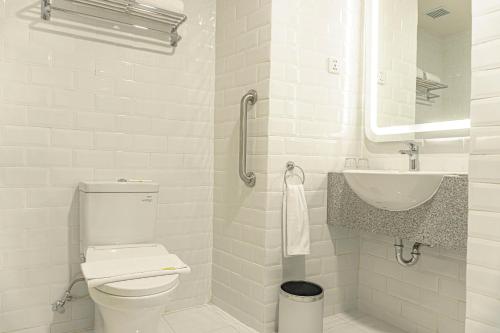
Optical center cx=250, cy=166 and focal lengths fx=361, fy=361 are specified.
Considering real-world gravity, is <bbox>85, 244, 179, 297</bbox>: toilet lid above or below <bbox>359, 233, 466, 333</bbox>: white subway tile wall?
above

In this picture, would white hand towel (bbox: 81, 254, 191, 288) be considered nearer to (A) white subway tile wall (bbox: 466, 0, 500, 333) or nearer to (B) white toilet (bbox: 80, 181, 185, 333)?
(B) white toilet (bbox: 80, 181, 185, 333)

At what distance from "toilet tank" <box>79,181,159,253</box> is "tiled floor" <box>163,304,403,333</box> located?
0.52m

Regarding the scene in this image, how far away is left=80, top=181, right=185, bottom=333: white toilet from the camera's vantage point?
146cm

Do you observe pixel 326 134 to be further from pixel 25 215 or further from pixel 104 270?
pixel 25 215

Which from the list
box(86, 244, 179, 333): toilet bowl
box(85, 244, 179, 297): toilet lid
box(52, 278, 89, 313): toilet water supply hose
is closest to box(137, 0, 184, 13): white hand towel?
box(85, 244, 179, 297): toilet lid

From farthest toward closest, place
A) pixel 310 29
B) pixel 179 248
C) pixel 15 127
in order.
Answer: pixel 179 248
pixel 310 29
pixel 15 127

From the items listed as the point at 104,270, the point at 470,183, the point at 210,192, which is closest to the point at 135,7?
the point at 210,192

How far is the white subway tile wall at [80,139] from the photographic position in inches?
70.9

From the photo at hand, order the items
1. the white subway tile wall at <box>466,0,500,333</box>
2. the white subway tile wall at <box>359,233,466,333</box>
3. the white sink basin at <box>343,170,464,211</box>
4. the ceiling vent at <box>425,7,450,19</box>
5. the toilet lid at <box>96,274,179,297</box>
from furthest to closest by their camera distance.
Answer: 1. the ceiling vent at <box>425,7,450,19</box>
2. the white subway tile wall at <box>359,233,466,333</box>
3. the white sink basin at <box>343,170,464,211</box>
4. the toilet lid at <box>96,274,179,297</box>
5. the white subway tile wall at <box>466,0,500,333</box>

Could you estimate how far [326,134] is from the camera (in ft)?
6.98

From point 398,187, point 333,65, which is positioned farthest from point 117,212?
point 333,65

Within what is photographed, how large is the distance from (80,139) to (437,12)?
6.65 ft

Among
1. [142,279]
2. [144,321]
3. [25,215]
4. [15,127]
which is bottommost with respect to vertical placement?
[144,321]

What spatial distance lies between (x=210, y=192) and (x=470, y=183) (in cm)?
155
